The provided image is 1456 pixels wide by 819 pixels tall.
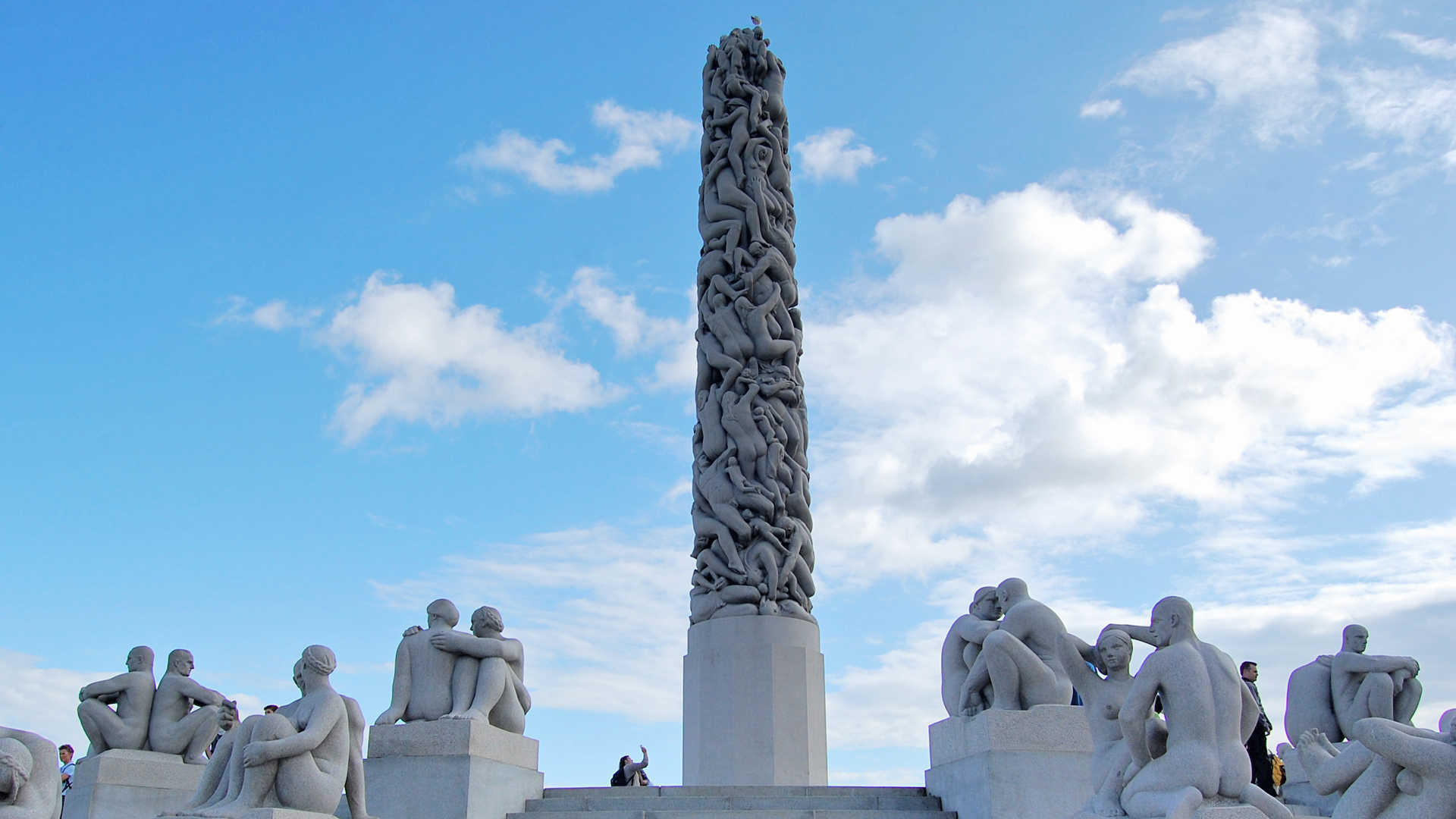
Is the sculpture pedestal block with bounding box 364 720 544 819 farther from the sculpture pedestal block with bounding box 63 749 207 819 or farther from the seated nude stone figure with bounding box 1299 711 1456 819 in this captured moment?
the seated nude stone figure with bounding box 1299 711 1456 819

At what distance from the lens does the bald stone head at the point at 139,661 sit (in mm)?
11766

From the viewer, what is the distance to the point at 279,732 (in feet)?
25.8

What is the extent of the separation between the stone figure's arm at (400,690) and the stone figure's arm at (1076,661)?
5526mm

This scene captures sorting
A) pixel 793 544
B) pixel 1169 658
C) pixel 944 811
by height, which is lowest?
pixel 944 811

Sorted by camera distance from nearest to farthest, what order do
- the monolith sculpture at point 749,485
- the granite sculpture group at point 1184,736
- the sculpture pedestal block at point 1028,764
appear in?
the granite sculpture group at point 1184,736
the sculpture pedestal block at point 1028,764
the monolith sculpture at point 749,485

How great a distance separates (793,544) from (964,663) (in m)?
4.53

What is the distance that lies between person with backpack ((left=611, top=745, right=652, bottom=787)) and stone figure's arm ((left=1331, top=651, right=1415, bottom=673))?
7262 millimetres

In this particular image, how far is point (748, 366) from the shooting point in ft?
51.9

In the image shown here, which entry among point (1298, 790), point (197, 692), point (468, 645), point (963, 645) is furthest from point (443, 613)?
point (1298, 790)

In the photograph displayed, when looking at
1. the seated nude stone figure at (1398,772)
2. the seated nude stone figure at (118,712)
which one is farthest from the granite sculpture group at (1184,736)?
the seated nude stone figure at (118,712)

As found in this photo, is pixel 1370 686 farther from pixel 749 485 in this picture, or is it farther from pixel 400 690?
pixel 400 690

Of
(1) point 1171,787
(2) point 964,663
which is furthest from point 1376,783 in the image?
(2) point 964,663

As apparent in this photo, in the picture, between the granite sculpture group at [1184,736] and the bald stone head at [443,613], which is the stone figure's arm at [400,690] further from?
the granite sculpture group at [1184,736]

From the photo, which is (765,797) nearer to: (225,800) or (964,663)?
(964,663)
